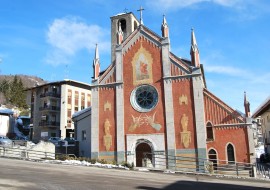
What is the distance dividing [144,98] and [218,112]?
7858 mm

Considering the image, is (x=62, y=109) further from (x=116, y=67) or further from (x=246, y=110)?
(x=246, y=110)

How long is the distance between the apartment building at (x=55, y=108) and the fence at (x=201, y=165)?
39.7 m

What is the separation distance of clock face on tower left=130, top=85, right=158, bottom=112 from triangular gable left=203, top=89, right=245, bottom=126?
537 cm

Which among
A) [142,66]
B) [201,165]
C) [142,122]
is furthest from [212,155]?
[142,66]

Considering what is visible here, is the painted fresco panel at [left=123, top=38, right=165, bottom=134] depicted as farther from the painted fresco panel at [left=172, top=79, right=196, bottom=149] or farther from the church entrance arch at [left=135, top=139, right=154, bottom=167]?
the painted fresco panel at [left=172, top=79, right=196, bottom=149]

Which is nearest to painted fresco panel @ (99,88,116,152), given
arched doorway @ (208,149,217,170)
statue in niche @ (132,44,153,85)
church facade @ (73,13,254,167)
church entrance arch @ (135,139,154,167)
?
church facade @ (73,13,254,167)

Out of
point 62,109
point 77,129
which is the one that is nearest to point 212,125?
point 77,129

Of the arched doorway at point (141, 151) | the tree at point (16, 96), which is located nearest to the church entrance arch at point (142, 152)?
the arched doorway at point (141, 151)

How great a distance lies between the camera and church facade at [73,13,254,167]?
91.9 ft

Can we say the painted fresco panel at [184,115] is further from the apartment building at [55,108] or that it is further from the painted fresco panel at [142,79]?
the apartment building at [55,108]

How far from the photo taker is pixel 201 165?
26.6 meters

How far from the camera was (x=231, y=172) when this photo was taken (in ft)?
87.7

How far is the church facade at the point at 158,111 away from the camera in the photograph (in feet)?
91.9

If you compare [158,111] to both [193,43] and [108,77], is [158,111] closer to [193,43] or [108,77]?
[108,77]
